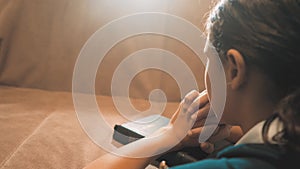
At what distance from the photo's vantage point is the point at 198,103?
0.84 meters

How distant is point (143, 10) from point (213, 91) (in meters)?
1.01

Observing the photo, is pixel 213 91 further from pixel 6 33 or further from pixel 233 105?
pixel 6 33

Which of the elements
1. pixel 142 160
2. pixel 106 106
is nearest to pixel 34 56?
pixel 106 106

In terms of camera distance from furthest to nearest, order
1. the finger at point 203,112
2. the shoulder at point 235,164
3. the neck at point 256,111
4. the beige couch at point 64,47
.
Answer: the beige couch at point 64,47
the finger at point 203,112
the neck at point 256,111
the shoulder at point 235,164

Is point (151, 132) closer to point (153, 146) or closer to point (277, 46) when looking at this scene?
point (153, 146)

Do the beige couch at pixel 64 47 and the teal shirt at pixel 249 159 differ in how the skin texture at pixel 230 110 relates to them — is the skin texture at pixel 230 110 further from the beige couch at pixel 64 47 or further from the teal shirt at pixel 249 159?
the beige couch at pixel 64 47

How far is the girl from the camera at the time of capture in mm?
509

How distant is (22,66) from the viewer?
1677 millimetres

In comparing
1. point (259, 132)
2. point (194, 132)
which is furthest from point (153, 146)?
point (259, 132)

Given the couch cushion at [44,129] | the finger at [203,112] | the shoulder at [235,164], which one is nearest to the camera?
the shoulder at [235,164]

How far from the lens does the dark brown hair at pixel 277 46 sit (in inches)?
21.3

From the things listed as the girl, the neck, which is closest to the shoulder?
the girl

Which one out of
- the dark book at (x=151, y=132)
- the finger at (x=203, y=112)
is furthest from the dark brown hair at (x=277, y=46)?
the dark book at (x=151, y=132)

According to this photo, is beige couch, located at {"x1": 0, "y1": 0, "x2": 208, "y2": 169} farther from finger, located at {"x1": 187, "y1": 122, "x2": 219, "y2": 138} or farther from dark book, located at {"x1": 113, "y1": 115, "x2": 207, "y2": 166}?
finger, located at {"x1": 187, "y1": 122, "x2": 219, "y2": 138}
